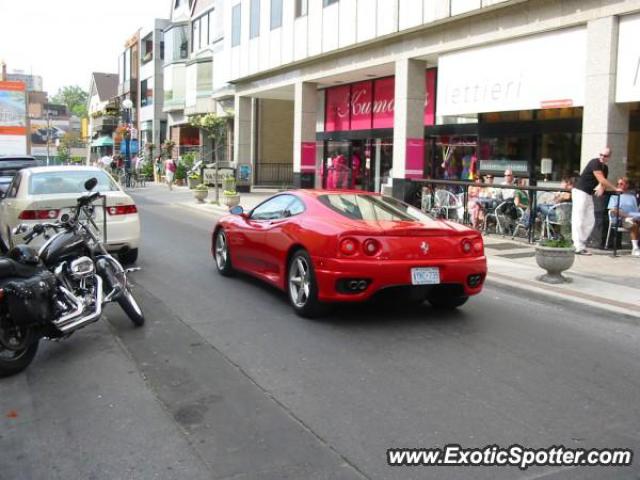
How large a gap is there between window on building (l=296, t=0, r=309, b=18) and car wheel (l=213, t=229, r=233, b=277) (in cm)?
1597

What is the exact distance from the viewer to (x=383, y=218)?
7.67 metres

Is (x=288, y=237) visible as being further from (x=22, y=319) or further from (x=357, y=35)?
(x=357, y=35)

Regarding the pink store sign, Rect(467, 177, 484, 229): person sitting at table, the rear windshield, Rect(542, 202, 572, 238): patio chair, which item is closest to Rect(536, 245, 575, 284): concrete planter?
Rect(542, 202, 572, 238): patio chair

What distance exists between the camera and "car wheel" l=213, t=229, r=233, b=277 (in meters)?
9.66

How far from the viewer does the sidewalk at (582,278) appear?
866 centimetres

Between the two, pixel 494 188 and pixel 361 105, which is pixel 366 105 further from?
pixel 494 188

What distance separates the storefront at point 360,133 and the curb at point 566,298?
44.0ft

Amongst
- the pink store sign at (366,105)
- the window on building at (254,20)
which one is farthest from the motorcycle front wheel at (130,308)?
the window on building at (254,20)

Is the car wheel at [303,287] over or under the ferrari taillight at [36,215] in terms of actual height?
under

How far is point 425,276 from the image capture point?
698cm

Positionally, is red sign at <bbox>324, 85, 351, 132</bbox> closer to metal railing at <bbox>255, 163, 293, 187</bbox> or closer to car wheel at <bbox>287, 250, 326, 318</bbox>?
metal railing at <bbox>255, 163, 293, 187</bbox>

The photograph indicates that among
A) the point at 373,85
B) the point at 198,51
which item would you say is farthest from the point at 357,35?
the point at 198,51

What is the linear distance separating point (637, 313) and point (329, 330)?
375cm

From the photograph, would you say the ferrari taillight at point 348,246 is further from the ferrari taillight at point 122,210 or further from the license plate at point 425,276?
the ferrari taillight at point 122,210
